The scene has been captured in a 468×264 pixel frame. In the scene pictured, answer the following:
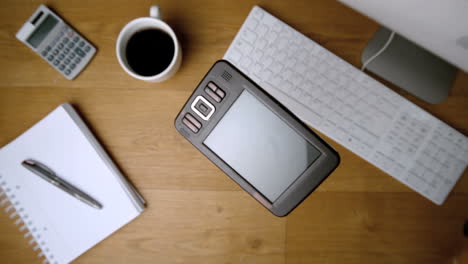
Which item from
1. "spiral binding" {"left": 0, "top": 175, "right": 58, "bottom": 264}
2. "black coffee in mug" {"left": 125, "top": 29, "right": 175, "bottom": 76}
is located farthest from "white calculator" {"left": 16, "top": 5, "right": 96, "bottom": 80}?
"spiral binding" {"left": 0, "top": 175, "right": 58, "bottom": 264}

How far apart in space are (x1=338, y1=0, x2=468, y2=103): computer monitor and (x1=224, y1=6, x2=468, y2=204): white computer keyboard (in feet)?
0.12

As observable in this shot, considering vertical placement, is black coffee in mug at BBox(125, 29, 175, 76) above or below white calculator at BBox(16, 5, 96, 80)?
above

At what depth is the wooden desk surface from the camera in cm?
61

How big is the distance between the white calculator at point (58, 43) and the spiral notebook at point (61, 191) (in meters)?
0.08

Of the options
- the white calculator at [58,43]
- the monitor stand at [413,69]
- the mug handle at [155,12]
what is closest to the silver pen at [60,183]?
the white calculator at [58,43]

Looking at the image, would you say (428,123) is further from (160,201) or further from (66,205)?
(66,205)

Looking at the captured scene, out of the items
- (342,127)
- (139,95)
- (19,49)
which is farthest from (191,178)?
(19,49)

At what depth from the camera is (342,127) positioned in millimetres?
588

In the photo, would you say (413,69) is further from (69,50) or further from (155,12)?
(69,50)

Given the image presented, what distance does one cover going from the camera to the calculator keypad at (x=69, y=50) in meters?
0.61

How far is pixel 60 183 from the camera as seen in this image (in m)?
0.60

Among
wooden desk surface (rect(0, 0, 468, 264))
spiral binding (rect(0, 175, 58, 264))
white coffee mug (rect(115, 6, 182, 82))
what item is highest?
white coffee mug (rect(115, 6, 182, 82))

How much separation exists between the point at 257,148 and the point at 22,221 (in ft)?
1.54

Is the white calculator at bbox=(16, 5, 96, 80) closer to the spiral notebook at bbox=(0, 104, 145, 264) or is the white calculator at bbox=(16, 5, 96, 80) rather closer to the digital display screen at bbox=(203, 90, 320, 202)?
the spiral notebook at bbox=(0, 104, 145, 264)
